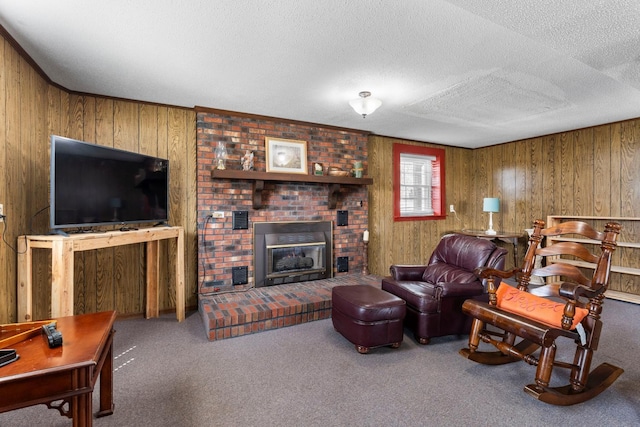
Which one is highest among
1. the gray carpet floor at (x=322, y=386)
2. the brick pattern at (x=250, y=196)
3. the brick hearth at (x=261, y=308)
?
the brick pattern at (x=250, y=196)

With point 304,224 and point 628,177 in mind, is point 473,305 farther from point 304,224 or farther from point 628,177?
point 628,177

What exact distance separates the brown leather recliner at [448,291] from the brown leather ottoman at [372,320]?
0.74 feet

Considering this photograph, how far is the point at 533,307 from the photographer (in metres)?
2.11

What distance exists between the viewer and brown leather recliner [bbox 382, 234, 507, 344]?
2.66 metres

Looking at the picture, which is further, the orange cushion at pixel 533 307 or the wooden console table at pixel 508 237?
the wooden console table at pixel 508 237

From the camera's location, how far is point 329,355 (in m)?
2.49

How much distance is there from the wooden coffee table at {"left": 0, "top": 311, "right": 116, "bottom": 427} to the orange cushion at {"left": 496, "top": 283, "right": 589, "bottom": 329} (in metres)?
2.49

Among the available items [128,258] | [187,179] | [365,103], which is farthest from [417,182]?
[128,258]

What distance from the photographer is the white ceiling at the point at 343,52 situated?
5.94 ft

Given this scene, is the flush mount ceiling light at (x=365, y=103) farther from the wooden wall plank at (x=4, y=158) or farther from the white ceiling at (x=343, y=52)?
the wooden wall plank at (x=4, y=158)

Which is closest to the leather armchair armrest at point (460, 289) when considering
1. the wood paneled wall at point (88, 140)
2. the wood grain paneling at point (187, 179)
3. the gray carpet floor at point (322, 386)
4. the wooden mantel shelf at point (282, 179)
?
the gray carpet floor at point (322, 386)

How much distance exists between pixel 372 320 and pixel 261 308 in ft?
3.85

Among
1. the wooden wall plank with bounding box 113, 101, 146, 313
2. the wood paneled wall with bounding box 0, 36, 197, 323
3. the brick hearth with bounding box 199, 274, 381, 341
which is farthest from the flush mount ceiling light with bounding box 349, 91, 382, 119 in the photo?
the wooden wall plank with bounding box 113, 101, 146, 313

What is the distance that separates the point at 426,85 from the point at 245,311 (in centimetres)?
281
